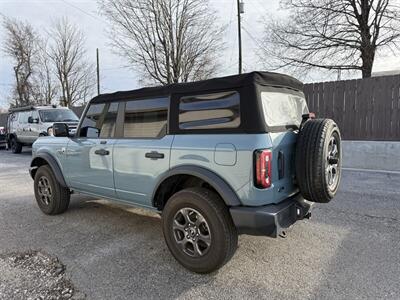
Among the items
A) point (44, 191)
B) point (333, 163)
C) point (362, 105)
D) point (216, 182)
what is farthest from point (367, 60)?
point (44, 191)

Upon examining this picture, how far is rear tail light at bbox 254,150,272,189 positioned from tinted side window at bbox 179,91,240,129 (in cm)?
37

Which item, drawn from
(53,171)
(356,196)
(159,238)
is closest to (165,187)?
(159,238)

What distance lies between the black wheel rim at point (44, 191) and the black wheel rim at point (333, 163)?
13.5 ft

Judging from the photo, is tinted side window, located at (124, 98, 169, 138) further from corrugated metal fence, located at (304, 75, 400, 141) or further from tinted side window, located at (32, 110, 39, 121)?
tinted side window, located at (32, 110, 39, 121)

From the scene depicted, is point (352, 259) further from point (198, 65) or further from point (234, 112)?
point (198, 65)

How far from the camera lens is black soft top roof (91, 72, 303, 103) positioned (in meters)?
2.86

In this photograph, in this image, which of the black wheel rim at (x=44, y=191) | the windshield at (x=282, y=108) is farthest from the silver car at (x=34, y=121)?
the windshield at (x=282, y=108)

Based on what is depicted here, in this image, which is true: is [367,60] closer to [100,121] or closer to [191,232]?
[100,121]

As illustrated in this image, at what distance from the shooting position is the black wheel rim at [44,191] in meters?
5.01

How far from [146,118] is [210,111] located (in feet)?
3.05

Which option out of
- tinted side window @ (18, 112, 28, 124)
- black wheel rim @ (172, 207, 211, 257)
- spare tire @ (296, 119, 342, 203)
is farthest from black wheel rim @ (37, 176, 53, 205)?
tinted side window @ (18, 112, 28, 124)

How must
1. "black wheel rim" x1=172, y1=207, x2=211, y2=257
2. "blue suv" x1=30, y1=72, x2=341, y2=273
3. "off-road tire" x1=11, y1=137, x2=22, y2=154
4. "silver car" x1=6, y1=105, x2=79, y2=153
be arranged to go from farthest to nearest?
1. "off-road tire" x1=11, y1=137, x2=22, y2=154
2. "silver car" x1=6, y1=105, x2=79, y2=153
3. "black wheel rim" x1=172, y1=207, x2=211, y2=257
4. "blue suv" x1=30, y1=72, x2=341, y2=273

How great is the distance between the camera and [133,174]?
366 centimetres

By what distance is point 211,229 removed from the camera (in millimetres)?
2916
